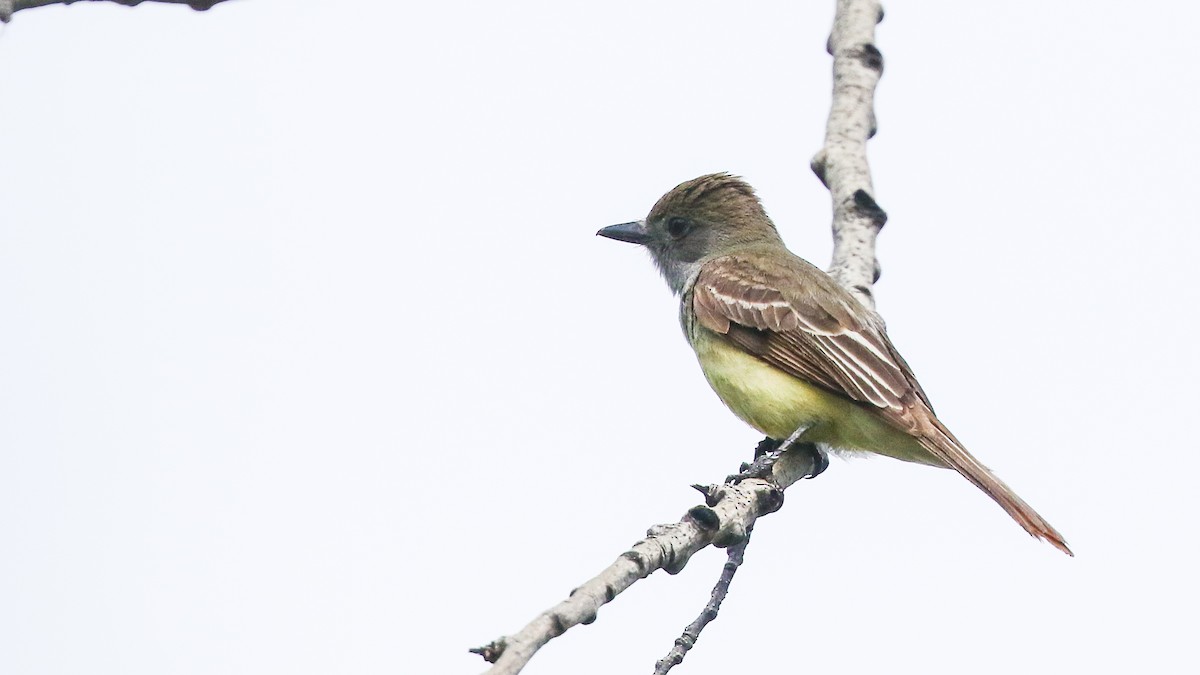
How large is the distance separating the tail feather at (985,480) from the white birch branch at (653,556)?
0.79 meters

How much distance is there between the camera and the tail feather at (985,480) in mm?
5971

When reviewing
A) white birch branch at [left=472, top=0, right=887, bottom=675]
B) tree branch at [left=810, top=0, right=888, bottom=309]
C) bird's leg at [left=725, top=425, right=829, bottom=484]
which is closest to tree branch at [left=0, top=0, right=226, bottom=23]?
bird's leg at [left=725, top=425, right=829, bottom=484]

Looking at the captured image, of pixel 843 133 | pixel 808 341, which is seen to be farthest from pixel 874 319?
pixel 843 133

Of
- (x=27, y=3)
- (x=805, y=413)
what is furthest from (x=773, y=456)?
(x=27, y=3)

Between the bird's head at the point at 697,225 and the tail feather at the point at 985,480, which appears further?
the bird's head at the point at 697,225

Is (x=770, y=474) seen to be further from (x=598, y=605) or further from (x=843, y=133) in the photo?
(x=598, y=605)

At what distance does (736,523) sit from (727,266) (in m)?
3.31

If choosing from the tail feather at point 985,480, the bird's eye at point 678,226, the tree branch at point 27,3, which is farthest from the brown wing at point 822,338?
the tree branch at point 27,3

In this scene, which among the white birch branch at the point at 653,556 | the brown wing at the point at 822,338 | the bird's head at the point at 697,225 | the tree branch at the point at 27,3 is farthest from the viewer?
the bird's head at the point at 697,225

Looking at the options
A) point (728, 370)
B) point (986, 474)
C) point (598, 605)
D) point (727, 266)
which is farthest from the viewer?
point (727, 266)

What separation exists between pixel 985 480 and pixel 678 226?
309cm

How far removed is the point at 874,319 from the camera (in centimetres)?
745

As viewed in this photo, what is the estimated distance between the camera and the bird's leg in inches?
248

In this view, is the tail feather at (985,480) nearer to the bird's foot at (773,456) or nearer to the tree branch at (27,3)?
the bird's foot at (773,456)
